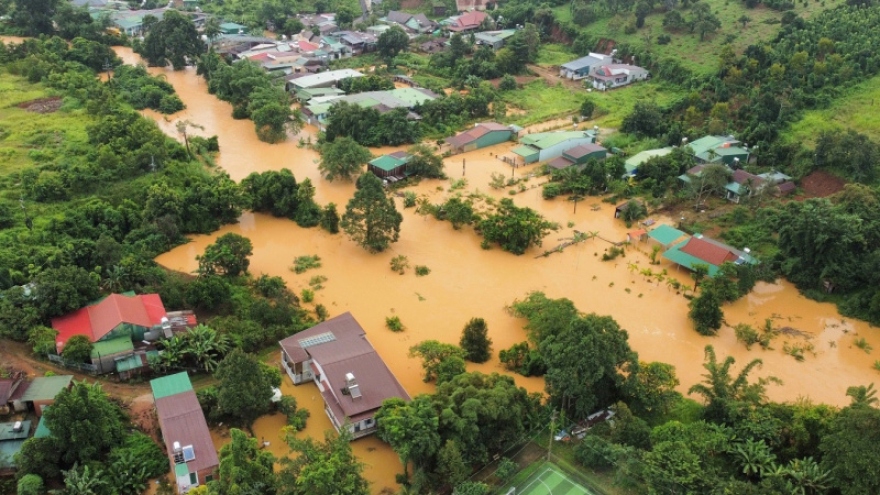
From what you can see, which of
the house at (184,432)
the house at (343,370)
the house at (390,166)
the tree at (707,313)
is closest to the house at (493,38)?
the house at (390,166)

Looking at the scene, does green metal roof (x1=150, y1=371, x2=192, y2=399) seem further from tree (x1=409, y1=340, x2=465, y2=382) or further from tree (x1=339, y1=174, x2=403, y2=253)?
tree (x1=339, y1=174, x2=403, y2=253)

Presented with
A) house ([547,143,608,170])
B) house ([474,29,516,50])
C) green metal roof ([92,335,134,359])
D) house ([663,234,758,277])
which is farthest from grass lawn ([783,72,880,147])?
green metal roof ([92,335,134,359])

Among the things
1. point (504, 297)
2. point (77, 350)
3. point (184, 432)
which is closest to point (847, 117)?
point (504, 297)

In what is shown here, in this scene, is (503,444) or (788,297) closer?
(503,444)

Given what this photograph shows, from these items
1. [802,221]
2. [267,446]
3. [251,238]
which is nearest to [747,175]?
[802,221]

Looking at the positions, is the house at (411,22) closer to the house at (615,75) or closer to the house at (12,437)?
the house at (615,75)

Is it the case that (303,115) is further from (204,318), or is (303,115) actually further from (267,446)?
(267,446)
